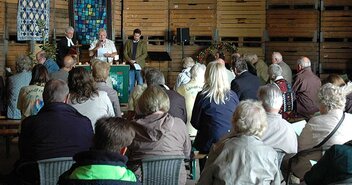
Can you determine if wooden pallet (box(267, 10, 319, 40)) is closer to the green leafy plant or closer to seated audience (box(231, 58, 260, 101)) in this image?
the green leafy plant

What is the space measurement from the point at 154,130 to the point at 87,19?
12352mm

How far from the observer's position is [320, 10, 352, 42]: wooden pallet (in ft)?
57.6

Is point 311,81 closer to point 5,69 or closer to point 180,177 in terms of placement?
point 180,177

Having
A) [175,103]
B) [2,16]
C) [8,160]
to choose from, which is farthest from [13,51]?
[175,103]

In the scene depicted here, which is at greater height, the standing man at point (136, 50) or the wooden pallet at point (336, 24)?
the wooden pallet at point (336, 24)

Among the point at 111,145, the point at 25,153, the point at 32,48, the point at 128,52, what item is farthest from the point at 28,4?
the point at 111,145

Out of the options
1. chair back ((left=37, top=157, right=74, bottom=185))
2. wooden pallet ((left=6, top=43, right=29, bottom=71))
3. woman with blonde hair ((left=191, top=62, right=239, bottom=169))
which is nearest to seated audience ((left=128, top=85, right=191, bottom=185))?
chair back ((left=37, top=157, right=74, bottom=185))

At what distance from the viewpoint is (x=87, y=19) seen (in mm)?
18094

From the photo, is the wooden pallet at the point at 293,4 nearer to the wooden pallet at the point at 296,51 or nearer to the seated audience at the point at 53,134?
the wooden pallet at the point at 296,51

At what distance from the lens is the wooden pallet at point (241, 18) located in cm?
1811

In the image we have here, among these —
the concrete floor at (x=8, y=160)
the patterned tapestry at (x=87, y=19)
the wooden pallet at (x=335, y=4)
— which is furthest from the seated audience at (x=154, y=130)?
the wooden pallet at (x=335, y=4)

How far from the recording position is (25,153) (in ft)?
19.9

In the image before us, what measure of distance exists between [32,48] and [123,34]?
3.02m

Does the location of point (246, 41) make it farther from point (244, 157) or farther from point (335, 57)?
point (244, 157)
